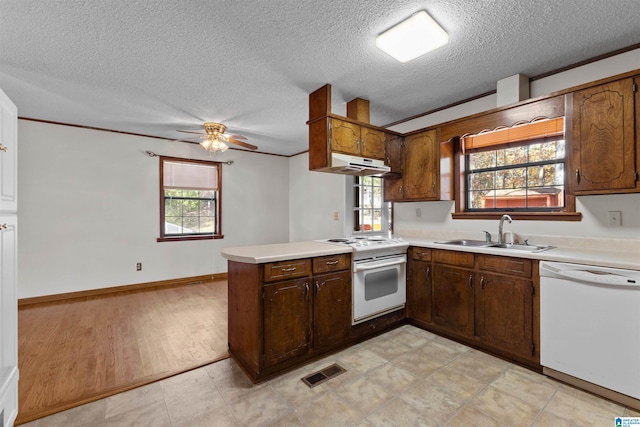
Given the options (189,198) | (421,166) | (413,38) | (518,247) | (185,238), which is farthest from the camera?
(189,198)

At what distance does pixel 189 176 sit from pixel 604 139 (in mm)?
5313

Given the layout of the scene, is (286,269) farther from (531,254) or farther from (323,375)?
(531,254)

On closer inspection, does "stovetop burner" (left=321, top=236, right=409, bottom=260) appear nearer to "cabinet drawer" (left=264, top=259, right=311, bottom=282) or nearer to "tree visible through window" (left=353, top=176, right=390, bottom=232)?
"cabinet drawer" (left=264, top=259, right=311, bottom=282)

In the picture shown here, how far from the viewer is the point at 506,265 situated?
2.38m

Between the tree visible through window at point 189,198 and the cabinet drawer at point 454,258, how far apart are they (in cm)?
399

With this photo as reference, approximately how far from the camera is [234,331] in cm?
246

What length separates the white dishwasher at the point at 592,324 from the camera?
179 centimetres

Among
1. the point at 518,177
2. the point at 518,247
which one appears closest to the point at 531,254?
the point at 518,247

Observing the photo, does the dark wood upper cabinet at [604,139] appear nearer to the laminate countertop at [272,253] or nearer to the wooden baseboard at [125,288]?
the laminate countertop at [272,253]

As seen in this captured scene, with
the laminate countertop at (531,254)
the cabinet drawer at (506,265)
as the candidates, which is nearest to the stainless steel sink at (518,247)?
the laminate countertop at (531,254)

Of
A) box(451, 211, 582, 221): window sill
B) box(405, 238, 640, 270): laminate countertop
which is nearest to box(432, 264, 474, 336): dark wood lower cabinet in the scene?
box(405, 238, 640, 270): laminate countertop

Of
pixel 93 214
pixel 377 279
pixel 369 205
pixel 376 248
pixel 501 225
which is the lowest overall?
pixel 377 279

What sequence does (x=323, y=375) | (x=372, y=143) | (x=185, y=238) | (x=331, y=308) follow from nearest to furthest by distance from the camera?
(x=323, y=375) → (x=331, y=308) → (x=372, y=143) → (x=185, y=238)

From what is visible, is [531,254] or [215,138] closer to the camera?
[531,254]
